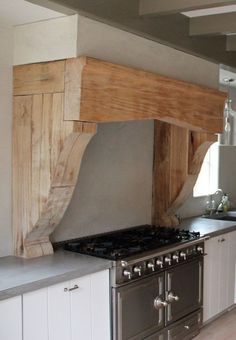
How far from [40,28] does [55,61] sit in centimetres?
24

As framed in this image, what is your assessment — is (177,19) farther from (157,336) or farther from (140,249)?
(157,336)

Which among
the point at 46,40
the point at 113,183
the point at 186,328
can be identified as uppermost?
the point at 46,40

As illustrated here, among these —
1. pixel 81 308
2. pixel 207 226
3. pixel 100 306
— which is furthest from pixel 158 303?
pixel 207 226

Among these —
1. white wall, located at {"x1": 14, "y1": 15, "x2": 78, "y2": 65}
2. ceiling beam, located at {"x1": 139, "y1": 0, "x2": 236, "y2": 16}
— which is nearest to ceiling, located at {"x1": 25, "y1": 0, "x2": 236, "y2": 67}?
ceiling beam, located at {"x1": 139, "y1": 0, "x2": 236, "y2": 16}

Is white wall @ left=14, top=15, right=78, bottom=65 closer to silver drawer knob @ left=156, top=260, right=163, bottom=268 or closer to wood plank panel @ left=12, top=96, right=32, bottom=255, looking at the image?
wood plank panel @ left=12, top=96, right=32, bottom=255

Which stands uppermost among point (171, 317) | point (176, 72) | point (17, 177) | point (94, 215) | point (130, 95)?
point (176, 72)

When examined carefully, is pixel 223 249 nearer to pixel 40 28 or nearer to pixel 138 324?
pixel 138 324

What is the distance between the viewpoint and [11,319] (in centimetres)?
227

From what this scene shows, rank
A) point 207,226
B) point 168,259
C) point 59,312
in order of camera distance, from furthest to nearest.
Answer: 1. point 207,226
2. point 168,259
3. point 59,312

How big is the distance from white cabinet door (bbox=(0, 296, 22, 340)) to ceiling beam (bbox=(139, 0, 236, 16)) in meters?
1.90

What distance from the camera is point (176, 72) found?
11.1ft

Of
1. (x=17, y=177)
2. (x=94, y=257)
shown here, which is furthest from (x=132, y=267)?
(x=17, y=177)

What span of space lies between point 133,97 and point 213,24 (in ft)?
3.12

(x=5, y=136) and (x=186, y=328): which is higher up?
(x=5, y=136)
